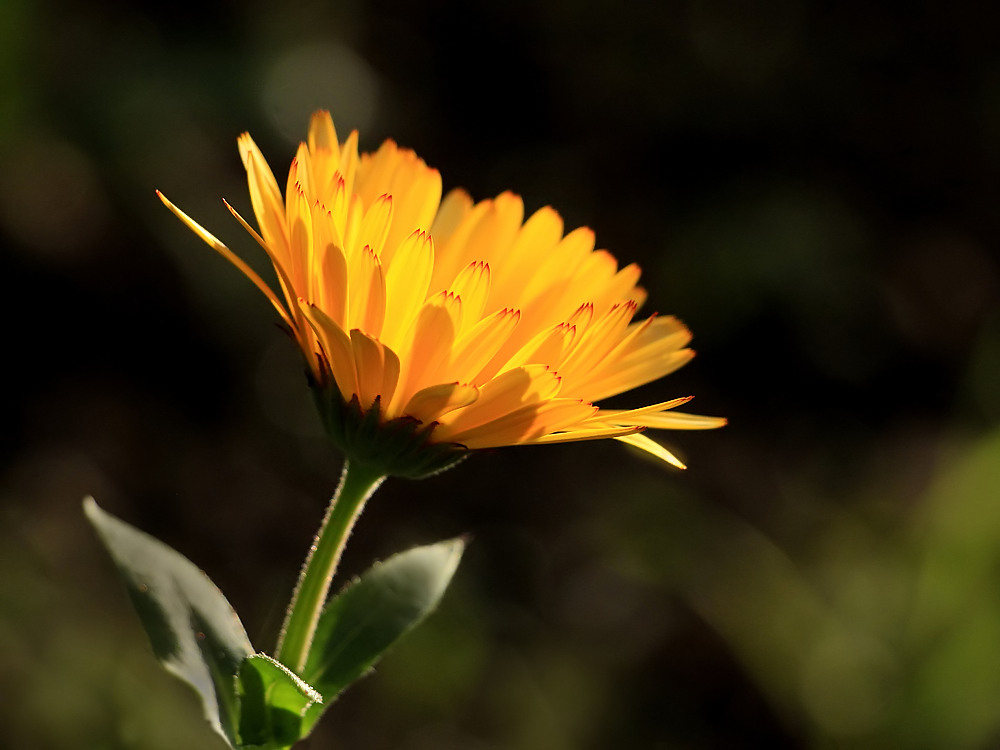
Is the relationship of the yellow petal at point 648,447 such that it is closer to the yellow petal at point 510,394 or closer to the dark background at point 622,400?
the yellow petal at point 510,394

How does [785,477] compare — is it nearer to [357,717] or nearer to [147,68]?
[357,717]

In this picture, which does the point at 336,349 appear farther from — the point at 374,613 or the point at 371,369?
the point at 374,613

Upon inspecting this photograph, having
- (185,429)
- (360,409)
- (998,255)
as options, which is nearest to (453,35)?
(185,429)

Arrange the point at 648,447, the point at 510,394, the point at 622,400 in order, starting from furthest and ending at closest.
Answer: the point at 622,400, the point at 648,447, the point at 510,394

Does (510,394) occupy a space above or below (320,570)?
above

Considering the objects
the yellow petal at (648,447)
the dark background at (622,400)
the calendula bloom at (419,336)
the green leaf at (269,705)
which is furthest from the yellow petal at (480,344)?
the dark background at (622,400)

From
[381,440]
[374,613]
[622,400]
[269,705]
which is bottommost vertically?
[269,705]

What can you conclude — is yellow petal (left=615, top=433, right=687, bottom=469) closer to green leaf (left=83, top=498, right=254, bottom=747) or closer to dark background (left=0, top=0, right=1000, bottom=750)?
green leaf (left=83, top=498, right=254, bottom=747)

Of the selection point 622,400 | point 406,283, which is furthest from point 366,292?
point 622,400
